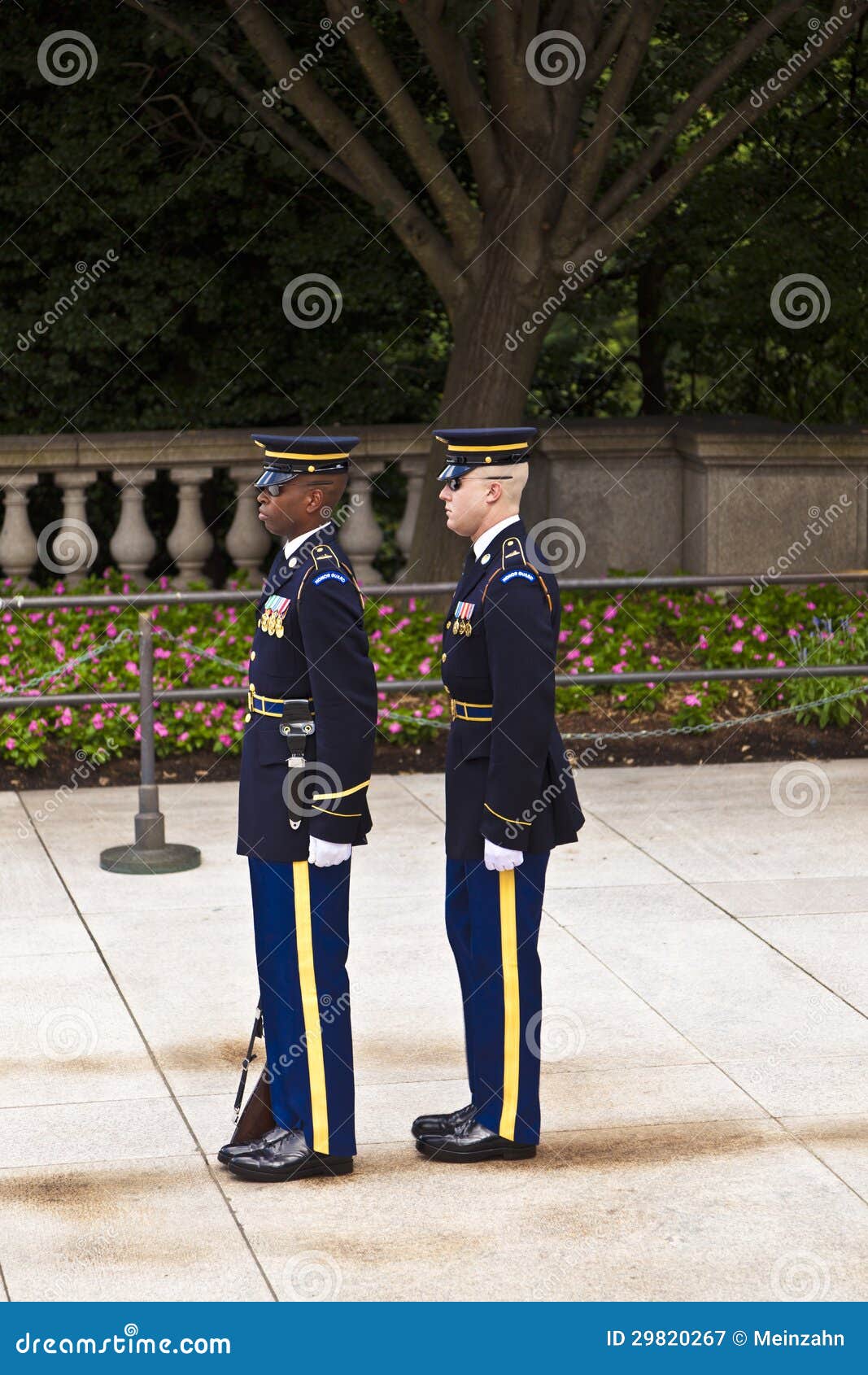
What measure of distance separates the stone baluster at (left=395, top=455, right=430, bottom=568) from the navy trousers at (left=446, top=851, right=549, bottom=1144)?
21.4 ft

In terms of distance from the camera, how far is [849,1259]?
15.1 ft

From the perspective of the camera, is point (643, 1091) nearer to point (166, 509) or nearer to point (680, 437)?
point (680, 437)

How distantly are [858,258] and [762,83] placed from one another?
162cm

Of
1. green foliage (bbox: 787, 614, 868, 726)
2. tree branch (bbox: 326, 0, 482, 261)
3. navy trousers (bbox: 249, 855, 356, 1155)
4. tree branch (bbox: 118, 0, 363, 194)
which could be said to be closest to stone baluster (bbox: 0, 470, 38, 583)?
tree branch (bbox: 118, 0, 363, 194)

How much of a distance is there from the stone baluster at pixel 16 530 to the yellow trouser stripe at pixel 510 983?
6.80m

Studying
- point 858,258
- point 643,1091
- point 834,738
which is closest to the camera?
point 643,1091

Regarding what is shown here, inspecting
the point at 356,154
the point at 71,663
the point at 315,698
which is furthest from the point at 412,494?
the point at 315,698

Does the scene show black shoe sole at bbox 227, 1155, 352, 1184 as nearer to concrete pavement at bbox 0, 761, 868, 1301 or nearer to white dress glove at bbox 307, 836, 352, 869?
concrete pavement at bbox 0, 761, 868, 1301

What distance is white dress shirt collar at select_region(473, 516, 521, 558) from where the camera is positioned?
5109 mm

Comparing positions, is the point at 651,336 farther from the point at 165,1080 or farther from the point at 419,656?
the point at 165,1080

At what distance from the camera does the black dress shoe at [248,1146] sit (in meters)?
5.13

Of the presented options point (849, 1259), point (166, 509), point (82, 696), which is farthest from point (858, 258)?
point (849, 1259)

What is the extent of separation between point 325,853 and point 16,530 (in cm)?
688

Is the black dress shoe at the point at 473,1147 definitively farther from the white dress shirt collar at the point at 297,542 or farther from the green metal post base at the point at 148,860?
the green metal post base at the point at 148,860
